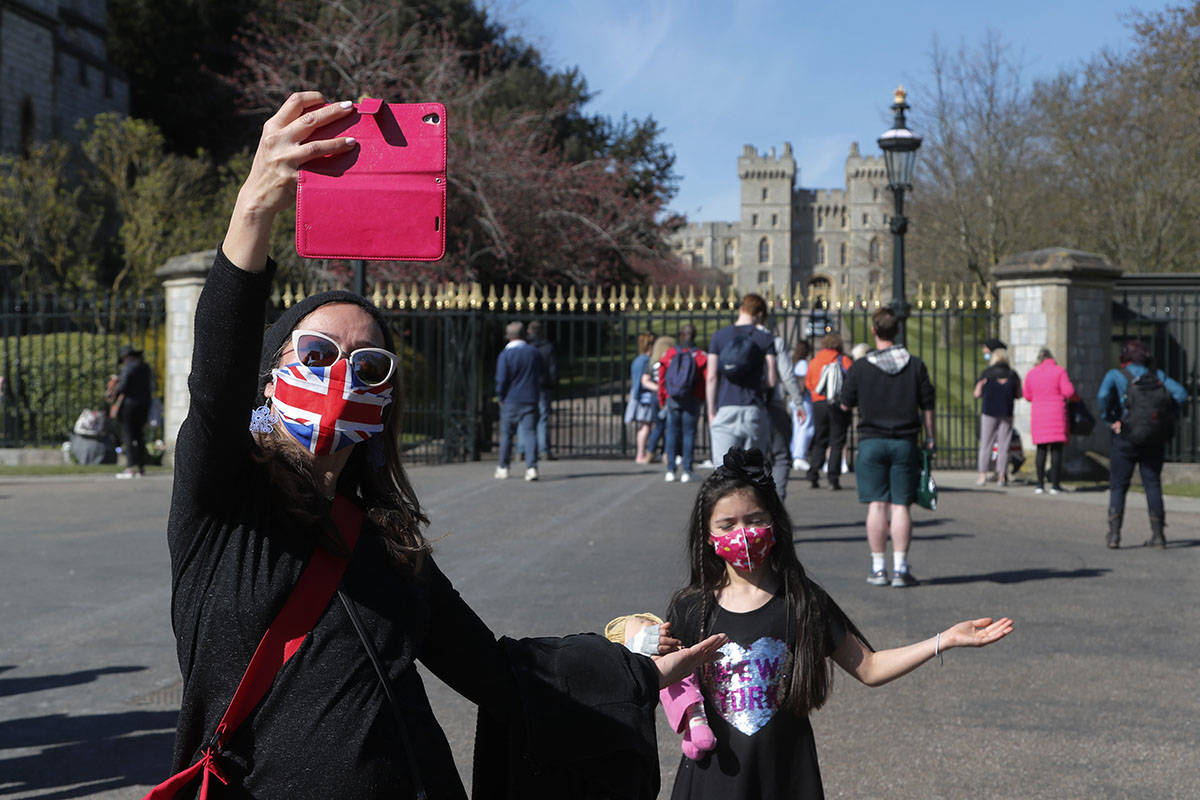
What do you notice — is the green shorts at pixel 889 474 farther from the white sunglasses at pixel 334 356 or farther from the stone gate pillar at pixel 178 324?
the stone gate pillar at pixel 178 324

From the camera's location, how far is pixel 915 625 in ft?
22.1

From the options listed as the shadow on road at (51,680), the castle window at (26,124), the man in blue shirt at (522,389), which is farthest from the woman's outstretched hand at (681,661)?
the castle window at (26,124)

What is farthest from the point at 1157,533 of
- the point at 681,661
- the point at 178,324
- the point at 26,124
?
the point at 26,124

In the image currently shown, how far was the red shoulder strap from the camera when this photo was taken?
173 centimetres

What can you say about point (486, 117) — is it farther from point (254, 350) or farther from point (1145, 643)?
point (254, 350)

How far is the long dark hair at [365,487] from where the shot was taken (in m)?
1.82

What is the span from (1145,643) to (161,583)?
5.96 metres

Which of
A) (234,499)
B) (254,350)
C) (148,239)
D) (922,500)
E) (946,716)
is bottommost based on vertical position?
(946,716)

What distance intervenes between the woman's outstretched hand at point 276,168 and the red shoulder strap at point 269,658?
471mm

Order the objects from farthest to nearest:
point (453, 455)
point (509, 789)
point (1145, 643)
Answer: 1. point (453, 455)
2. point (1145, 643)
3. point (509, 789)

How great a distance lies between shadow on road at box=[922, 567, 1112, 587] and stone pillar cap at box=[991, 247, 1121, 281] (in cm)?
758

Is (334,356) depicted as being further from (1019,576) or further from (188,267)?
(188,267)

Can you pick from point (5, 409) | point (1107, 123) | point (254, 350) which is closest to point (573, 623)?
point (254, 350)

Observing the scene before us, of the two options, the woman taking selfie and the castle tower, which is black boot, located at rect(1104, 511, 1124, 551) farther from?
the castle tower
